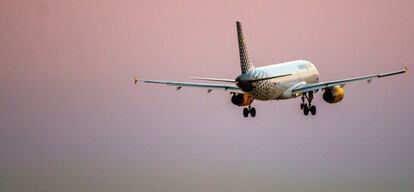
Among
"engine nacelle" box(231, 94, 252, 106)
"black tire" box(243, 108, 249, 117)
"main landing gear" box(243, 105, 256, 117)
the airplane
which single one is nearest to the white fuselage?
the airplane

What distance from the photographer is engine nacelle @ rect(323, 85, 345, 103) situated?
108 metres

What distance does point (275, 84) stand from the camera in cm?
10488

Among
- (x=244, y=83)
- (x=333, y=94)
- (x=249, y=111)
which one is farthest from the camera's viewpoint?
(x=249, y=111)

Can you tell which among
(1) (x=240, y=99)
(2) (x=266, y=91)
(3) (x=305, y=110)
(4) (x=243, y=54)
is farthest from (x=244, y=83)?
(3) (x=305, y=110)

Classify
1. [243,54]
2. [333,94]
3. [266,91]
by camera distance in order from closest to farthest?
[266,91]
[243,54]
[333,94]

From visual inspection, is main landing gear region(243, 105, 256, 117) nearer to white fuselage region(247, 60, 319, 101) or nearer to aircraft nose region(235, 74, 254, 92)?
white fuselage region(247, 60, 319, 101)

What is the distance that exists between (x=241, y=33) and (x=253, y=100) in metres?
8.81

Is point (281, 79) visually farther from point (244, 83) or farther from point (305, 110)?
→ point (305, 110)

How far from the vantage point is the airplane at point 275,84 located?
336 feet

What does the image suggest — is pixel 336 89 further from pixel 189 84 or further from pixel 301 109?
pixel 189 84

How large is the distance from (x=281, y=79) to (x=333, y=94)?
6.34 meters

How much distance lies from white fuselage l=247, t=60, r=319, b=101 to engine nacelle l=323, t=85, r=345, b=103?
3.72m

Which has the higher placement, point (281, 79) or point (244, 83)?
point (281, 79)

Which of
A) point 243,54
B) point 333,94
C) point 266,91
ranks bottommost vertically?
point 266,91
